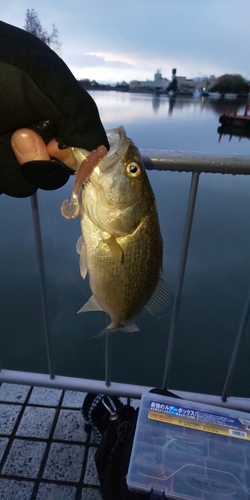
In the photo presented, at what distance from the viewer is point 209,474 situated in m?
1.35

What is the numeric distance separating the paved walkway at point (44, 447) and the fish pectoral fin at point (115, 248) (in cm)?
119

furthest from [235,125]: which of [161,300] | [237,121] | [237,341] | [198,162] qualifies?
[161,300]

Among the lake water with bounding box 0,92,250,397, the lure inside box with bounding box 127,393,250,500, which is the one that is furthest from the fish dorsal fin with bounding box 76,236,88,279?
the lake water with bounding box 0,92,250,397

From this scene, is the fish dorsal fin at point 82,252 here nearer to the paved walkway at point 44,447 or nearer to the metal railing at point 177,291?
the metal railing at point 177,291

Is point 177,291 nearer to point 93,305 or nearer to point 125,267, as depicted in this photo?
point 93,305

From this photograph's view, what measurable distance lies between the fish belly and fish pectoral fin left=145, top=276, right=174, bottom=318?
6 cm

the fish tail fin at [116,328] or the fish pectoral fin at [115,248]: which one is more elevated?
the fish pectoral fin at [115,248]

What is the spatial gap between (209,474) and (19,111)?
1483mm

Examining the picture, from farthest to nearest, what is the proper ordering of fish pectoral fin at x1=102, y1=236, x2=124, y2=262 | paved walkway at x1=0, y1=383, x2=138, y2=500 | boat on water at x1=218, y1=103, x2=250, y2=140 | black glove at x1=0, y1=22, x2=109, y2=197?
boat on water at x1=218, y1=103, x2=250, y2=140 → paved walkway at x1=0, y1=383, x2=138, y2=500 → fish pectoral fin at x1=102, y1=236, x2=124, y2=262 → black glove at x1=0, y1=22, x2=109, y2=197

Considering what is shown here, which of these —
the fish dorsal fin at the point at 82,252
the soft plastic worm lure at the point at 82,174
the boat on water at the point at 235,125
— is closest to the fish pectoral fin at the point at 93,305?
the fish dorsal fin at the point at 82,252

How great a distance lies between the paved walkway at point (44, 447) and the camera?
5.06 feet

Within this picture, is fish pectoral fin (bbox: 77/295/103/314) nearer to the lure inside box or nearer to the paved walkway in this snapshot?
the lure inside box

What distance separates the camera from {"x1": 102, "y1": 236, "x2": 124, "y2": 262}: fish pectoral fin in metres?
0.99

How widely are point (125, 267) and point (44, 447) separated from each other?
1224 mm
